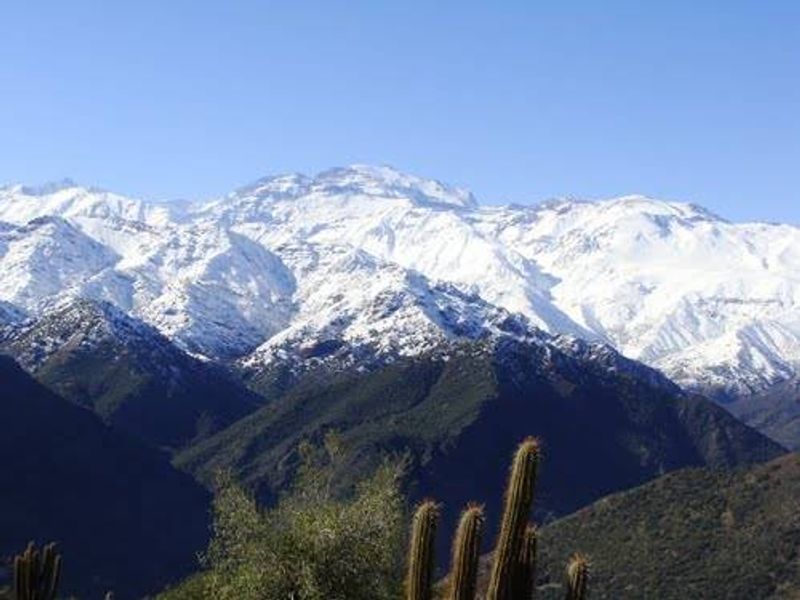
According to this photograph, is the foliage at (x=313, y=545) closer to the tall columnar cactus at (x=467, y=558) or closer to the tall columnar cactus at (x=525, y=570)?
the tall columnar cactus at (x=525, y=570)

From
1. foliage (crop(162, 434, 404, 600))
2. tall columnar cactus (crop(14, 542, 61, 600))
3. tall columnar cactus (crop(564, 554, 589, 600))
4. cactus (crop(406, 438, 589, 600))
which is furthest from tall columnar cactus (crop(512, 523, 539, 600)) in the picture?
tall columnar cactus (crop(14, 542, 61, 600))

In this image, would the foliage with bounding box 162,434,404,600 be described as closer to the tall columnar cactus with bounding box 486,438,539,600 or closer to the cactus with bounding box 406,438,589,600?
the cactus with bounding box 406,438,589,600

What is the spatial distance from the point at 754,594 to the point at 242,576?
150243 millimetres

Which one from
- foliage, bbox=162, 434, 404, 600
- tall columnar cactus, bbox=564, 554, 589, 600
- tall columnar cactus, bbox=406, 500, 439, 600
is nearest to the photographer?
tall columnar cactus, bbox=406, 500, 439, 600

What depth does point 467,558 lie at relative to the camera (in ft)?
133

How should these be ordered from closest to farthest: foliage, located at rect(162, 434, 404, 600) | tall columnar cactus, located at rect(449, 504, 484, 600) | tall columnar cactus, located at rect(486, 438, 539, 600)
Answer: tall columnar cactus, located at rect(449, 504, 484, 600) < tall columnar cactus, located at rect(486, 438, 539, 600) < foliage, located at rect(162, 434, 404, 600)

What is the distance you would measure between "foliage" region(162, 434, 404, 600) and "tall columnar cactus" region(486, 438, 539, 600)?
628 inches

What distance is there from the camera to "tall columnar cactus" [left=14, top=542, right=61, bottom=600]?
177ft

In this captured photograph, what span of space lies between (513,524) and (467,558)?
1.70 metres

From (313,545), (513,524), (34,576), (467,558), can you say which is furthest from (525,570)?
(34,576)

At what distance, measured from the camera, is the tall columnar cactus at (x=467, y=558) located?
133 ft

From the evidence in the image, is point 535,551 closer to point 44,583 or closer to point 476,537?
point 476,537

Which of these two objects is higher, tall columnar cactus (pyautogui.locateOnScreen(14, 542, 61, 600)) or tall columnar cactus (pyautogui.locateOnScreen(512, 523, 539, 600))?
tall columnar cactus (pyautogui.locateOnScreen(512, 523, 539, 600))

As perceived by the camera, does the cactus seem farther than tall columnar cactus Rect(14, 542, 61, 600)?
No
